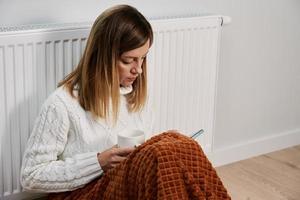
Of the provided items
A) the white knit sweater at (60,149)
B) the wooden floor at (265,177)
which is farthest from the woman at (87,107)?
the wooden floor at (265,177)

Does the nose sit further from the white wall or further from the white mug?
the white wall

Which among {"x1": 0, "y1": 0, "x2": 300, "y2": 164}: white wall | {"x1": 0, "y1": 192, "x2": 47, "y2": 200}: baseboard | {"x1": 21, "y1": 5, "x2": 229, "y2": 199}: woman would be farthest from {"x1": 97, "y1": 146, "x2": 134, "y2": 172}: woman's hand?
{"x1": 0, "y1": 0, "x2": 300, "y2": 164}: white wall

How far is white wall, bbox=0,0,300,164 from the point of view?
7.73 feet

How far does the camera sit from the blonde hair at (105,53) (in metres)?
1.57

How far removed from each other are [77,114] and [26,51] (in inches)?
10.0

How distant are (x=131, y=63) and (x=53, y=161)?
323 millimetres

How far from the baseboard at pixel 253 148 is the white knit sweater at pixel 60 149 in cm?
83

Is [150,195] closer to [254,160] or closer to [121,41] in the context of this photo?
[121,41]

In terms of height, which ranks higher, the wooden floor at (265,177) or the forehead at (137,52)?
the forehead at (137,52)

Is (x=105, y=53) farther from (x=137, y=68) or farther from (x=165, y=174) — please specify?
(x=165, y=174)

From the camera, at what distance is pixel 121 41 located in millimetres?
1569

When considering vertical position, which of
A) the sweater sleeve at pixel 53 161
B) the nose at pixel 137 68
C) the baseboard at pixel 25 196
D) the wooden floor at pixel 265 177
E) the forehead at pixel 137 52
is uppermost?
the forehead at pixel 137 52

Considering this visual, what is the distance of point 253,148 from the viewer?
2.63 metres

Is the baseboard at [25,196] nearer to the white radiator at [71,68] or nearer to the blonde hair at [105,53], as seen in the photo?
the white radiator at [71,68]
